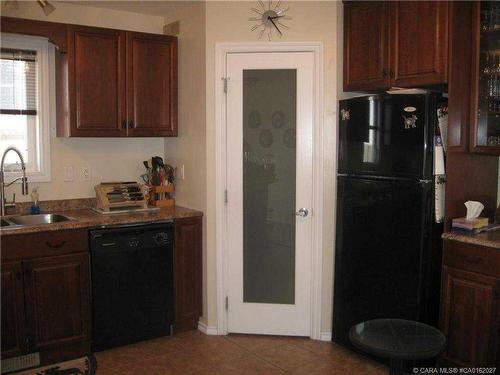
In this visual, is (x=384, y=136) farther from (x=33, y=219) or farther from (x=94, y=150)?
(x=33, y=219)

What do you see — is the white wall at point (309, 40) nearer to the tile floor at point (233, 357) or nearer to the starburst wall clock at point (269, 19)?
the starburst wall clock at point (269, 19)

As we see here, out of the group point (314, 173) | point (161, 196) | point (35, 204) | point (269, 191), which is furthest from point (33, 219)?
point (314, 173)

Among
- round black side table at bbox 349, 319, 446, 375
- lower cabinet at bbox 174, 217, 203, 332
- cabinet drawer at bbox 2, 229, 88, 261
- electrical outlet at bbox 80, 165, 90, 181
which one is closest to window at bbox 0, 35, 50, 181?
electrical outlet at bbox 80, 165, 90, 181

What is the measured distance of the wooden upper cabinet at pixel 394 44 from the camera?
3039 mm

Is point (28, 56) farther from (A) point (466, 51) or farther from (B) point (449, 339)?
(B) point (449, 339)

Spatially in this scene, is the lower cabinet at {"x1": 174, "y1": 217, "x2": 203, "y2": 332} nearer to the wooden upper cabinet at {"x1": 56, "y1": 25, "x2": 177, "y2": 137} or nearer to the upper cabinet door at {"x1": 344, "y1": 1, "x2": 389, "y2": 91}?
the wooden upper cabinet at {"x1": 56, "y1": 25, "x2": 177, "y2": 137}

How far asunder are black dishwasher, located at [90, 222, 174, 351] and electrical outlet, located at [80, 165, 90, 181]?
0.77 metres

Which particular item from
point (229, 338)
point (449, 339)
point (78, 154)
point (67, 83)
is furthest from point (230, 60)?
point (449, 339)

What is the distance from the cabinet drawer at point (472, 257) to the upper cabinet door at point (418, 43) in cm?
96

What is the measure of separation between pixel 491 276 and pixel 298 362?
4.39 feet

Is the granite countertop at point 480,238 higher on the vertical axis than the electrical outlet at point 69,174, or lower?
lower


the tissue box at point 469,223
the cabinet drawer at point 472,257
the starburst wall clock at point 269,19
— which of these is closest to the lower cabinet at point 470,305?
the cabinet drawer at point 472,257

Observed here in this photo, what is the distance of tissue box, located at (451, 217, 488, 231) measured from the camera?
9.89ft

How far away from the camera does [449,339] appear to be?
120 inches
